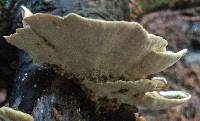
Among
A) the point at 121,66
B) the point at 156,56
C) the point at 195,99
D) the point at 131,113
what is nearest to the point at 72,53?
the point at 121,66

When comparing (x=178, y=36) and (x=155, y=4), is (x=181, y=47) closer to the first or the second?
(x=178, y=36)

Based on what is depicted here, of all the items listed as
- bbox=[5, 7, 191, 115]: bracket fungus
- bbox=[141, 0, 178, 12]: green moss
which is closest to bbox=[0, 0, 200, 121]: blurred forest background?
bbox=[141, 0, 178, 12]: green moss

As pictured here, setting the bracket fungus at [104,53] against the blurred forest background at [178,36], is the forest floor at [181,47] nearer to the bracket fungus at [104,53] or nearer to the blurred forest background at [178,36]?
the blurred forest background at [178,36]

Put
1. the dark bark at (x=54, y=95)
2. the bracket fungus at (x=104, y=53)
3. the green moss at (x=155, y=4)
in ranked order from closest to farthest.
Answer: the bracket fungus at (x=104, y=53), the dark bark at (x=54, y=95), the green moss at (x=155, y=4)

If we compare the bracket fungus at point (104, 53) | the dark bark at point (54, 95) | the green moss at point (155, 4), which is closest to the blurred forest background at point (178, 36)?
the green moss at point (155, 4)

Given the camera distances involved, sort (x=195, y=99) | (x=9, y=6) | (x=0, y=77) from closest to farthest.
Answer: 1. (x=9, y=6)
2. (x=0, y=77)
3. (x=195, y=99)

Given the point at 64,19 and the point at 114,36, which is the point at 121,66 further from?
the point at 64,19

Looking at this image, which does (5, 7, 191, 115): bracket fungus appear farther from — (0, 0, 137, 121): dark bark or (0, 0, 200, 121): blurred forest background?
(0, 0, 200, 121): blurred forest background

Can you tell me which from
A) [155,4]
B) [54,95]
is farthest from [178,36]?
[54,95]
